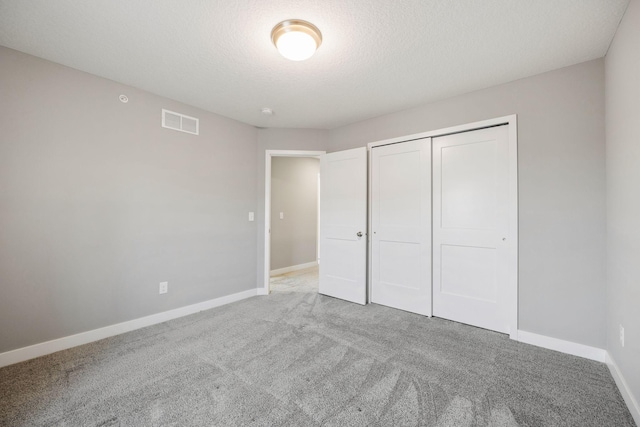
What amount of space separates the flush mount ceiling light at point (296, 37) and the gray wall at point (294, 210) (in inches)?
134

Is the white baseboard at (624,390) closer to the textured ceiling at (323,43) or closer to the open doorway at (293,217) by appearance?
the textured ceiling at (323,43)

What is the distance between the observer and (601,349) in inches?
86.3

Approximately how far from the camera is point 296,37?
1867 millimetres

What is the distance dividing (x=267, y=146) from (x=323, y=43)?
214cm

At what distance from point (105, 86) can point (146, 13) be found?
126 centimetres

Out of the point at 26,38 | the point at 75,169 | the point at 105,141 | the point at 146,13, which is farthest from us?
the point at 105,141

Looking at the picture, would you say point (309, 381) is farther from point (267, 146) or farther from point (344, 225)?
point (267, 146)

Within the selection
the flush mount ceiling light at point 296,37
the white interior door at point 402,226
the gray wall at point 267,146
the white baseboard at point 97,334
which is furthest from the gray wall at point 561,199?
the white baseboard at point 97,334

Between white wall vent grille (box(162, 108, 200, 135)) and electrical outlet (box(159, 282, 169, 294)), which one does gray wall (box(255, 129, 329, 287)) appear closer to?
white wall vent grille (box(162, 108, 200, 135))

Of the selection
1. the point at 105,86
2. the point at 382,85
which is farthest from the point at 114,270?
the point at 382,85

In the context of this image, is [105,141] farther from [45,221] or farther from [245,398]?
[245,398]

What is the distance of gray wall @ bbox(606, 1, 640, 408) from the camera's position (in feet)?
5.21

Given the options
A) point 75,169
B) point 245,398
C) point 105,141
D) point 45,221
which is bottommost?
point 245,398

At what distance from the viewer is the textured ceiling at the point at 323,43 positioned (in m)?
1.74
